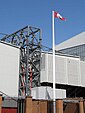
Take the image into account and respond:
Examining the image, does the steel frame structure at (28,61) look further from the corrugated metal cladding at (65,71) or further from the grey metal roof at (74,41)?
the grey metal roof at (74,41)

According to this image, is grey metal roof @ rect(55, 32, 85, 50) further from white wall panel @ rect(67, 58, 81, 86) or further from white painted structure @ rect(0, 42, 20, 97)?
white painted structure @ rect(0, 42, 20, 97)

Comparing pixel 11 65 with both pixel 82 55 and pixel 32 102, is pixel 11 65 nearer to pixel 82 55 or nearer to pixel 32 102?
pixel 32 102

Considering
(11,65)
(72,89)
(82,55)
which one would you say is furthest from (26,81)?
(82,55)

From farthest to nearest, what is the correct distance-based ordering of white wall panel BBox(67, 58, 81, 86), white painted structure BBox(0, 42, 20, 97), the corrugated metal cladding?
white wall panel BBox(67, 58, 81, 86) < the corrugated metal cladding < white painted structure BBox(0, 42, 20, 97)

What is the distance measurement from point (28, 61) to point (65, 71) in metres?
9.64

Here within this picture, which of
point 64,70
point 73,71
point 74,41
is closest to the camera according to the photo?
point 64,70

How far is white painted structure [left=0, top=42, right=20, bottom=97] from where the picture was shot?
161 feet

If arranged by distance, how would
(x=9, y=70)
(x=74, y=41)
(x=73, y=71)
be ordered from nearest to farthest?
1. (x=9, y=70)
2. (x=73, y=71)
3. (x=74, y=41)

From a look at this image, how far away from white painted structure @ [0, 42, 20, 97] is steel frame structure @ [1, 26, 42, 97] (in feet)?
10.0

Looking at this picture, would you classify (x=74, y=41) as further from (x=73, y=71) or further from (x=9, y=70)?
(x=9, y=70)

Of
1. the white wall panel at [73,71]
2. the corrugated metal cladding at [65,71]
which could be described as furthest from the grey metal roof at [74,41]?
the white wall panel at [73,71]

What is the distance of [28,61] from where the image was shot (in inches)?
2205

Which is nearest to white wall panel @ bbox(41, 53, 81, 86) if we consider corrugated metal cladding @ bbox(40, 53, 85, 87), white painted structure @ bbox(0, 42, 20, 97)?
corrugated metal cladding @ bbox(40, 53, 85, 87)

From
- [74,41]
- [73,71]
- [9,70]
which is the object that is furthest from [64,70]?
[74,41]
